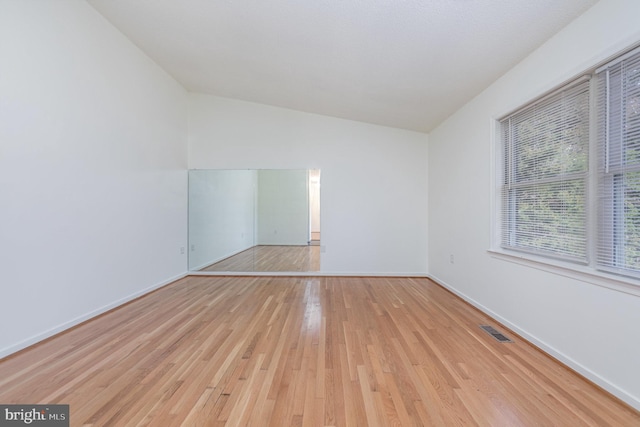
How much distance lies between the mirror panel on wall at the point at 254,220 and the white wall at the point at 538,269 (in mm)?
2285

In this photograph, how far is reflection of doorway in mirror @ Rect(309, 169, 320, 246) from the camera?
15.3 ft

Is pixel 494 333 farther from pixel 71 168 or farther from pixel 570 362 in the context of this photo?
pixel 71 168

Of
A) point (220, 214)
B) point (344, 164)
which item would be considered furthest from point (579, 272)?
point (220, 214)

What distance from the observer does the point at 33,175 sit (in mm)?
Answer: 2150

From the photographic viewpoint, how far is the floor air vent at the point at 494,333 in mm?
2260

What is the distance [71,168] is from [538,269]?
438 centimetres

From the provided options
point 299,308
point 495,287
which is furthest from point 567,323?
point 299,308

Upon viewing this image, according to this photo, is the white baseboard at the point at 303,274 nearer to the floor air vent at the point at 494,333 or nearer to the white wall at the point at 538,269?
the white wall at the point at 538,269

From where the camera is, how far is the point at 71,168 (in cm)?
247

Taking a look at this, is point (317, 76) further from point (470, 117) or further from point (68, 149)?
point (68, 149)

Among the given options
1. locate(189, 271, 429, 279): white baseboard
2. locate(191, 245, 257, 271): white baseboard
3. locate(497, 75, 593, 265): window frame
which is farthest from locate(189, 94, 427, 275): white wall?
locate(497, 75, 593, 265): window frame

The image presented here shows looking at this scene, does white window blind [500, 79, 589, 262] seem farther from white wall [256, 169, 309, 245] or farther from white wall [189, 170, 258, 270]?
white wall [189, 170, 258, 270]

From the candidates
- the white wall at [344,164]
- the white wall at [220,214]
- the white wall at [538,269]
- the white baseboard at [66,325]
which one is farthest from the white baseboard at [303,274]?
the white baseboard at [66,325]

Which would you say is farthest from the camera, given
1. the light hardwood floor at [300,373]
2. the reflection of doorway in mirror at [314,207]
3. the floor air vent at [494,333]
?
the reflection of doorway in mirror at [314,207]
